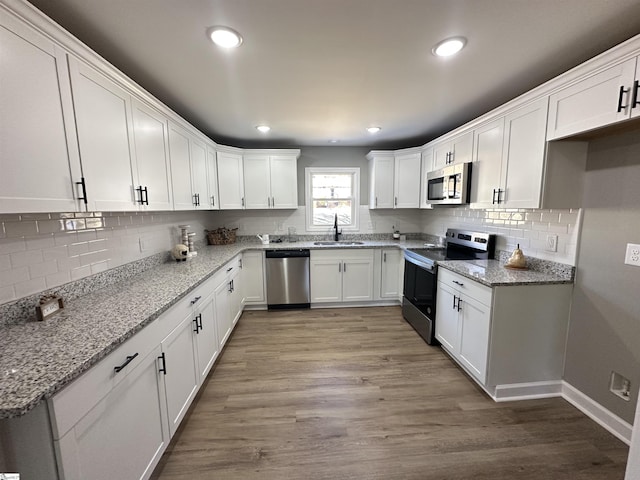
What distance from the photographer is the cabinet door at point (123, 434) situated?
892mm

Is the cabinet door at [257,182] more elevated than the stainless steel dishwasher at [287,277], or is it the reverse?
the cabinet door at [257,182]

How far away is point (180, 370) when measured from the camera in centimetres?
166

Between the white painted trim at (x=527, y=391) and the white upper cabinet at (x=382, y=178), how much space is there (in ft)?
8.46

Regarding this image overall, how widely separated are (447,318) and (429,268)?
1.74 ft

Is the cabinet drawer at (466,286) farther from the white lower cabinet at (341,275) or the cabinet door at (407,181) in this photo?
the cabinet door at (407,181)

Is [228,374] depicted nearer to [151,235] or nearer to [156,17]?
[151,235]

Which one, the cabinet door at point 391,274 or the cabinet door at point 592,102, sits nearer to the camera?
the cabinet door at point 592,102

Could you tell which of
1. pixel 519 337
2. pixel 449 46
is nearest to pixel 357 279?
pixel 519 337

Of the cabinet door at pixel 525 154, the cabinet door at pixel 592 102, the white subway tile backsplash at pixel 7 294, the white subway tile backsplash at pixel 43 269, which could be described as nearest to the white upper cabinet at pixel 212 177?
the white subway tile backsplash at pixel 43 269

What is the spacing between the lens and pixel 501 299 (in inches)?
74.0

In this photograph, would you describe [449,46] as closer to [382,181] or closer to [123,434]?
[382,181]

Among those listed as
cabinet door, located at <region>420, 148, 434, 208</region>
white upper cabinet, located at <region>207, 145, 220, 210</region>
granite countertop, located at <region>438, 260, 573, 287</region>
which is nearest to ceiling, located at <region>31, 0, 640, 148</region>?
white upper cabinet, located at <region>207, 145, 220, 210</region>

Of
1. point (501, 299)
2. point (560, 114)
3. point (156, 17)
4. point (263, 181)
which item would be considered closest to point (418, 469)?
point (501, 299)

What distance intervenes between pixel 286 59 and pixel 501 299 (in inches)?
90.6
